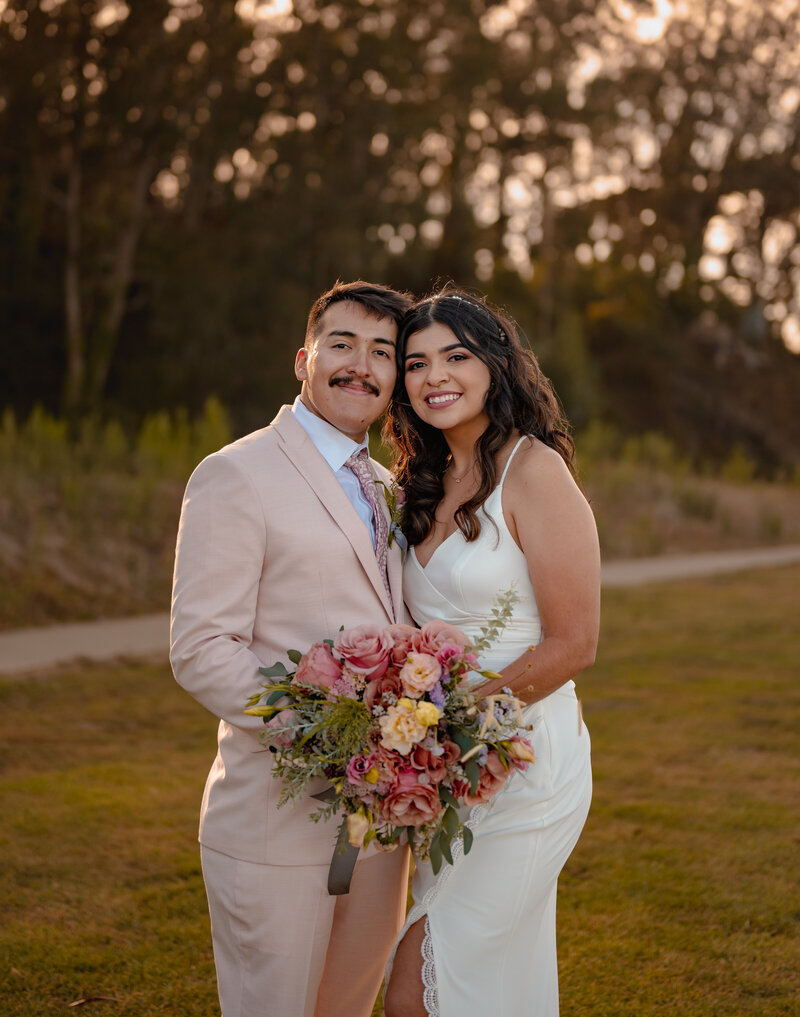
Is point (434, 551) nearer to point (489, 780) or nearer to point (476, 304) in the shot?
point (476, 304)

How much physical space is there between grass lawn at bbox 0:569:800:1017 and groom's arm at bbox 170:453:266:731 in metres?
1.88

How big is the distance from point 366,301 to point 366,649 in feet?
3.83

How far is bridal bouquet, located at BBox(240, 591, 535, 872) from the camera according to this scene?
93.5 inches

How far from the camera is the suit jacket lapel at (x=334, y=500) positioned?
2873 mm

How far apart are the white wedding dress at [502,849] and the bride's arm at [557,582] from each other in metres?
0.09

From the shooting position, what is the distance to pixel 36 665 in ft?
28.0

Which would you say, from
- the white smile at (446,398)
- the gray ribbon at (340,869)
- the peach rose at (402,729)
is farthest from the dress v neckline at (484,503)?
the peach rose at (402,729)

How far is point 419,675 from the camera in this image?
2379 mm

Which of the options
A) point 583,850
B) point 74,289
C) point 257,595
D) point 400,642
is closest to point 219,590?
point 257,595

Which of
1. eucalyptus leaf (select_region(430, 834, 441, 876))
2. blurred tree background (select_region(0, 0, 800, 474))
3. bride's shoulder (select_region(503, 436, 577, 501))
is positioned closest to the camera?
eucalyptus leaf (select_region(430, 834, 441, 876))

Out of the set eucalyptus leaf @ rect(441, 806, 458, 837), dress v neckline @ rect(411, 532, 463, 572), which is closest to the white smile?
dress v neckline @ rect(411, 532, 463, 572)

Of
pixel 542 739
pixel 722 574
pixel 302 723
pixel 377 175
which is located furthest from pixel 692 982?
pixel 377 175

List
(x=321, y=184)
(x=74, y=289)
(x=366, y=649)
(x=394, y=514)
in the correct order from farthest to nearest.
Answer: (x=321, y=184), (x=74, y=289), (x=394, y=514), (x=366, y=649)

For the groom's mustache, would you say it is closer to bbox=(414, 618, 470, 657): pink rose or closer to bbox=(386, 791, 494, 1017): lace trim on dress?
bbox=(414, 618, 470, 657): pink rose
